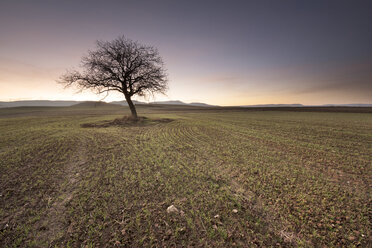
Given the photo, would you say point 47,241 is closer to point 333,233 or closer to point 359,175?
point 333,233

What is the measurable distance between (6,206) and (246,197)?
6042mm

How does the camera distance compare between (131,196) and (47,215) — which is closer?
(47,215)

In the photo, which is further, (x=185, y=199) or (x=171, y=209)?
(x=185, y=199)

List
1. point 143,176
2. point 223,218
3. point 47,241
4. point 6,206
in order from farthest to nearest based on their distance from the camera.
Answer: point 143,176 < point 6,206 < point 223,218 < point 47,241

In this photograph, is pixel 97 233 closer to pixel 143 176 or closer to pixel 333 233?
pixel 143 176

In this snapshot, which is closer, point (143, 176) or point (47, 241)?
point (47, 241)

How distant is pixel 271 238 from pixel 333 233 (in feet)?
4.00

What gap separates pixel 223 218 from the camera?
279 cm

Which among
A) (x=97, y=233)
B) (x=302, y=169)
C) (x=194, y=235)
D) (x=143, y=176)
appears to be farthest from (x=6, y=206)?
(x=302, y=169)

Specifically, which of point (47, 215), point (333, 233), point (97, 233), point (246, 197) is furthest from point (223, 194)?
point (47, 215)

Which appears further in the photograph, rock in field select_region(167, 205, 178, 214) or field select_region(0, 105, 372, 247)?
rock in field select_region(167, 205, 178, 214)

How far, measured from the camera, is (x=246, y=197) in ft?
11.2

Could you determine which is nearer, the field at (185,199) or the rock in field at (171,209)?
the field at (185,199)

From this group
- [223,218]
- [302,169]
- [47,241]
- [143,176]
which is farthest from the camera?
[302,169]
